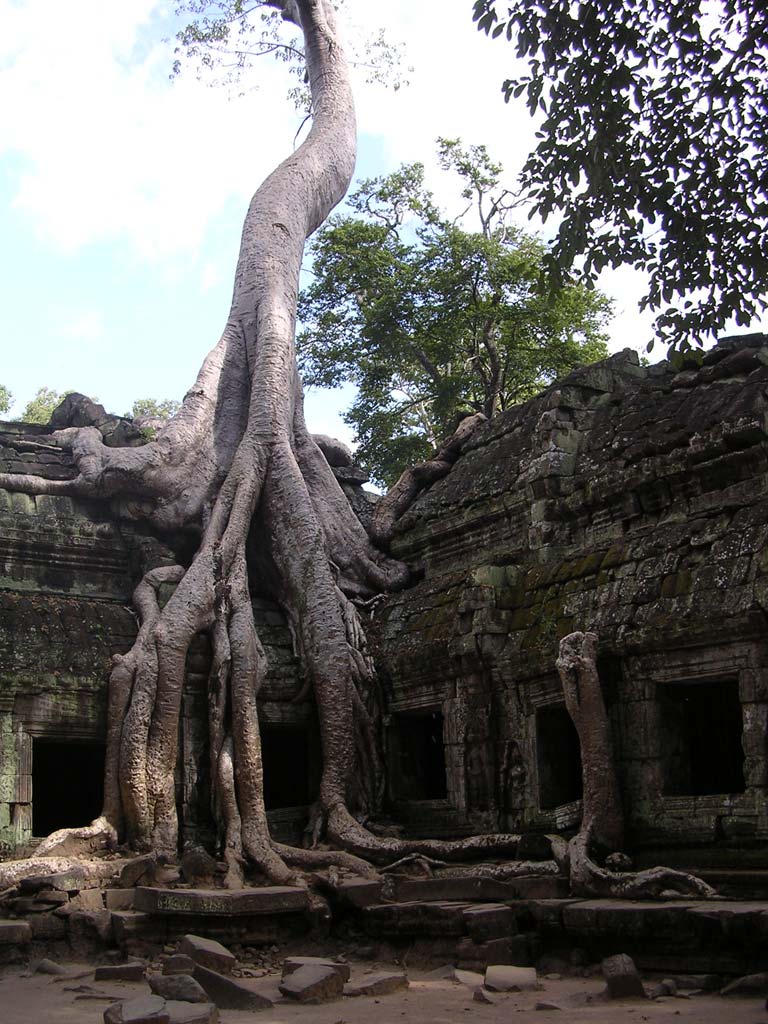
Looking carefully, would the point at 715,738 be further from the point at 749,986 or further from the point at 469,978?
the point at 749,986

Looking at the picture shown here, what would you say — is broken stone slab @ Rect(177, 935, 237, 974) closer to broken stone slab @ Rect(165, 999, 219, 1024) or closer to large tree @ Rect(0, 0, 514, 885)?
broken stone slab @ Rect(165, 999, 219, 1024)

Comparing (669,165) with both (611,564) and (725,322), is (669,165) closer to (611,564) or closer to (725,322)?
(725,322)

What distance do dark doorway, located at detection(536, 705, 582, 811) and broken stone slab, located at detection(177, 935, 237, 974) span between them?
253cm

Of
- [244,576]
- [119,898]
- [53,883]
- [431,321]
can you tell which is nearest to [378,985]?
[119,898]

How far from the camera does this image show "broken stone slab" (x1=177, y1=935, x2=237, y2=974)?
24.3 ft

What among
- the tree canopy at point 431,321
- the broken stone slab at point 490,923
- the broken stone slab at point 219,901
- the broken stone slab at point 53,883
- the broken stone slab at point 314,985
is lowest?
the broken stone slab at point 314,985

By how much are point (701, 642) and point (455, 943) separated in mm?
2308

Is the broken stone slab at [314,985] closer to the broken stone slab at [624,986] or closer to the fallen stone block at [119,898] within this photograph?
the broken stone slab at [624,986]

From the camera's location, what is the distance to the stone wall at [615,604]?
25.2 feet

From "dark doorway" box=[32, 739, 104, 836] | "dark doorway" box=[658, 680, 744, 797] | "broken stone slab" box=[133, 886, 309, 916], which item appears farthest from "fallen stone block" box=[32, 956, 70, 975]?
"dark doorway" box=[32, 739, 104, 836]

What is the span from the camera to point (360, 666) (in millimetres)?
10852

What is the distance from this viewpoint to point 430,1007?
6.39 m

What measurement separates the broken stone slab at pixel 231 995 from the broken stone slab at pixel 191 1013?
1.30 ft

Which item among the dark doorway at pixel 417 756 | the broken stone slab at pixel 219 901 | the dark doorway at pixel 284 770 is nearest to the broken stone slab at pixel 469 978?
the broken stone slab at pixel 219 901
